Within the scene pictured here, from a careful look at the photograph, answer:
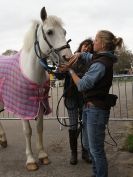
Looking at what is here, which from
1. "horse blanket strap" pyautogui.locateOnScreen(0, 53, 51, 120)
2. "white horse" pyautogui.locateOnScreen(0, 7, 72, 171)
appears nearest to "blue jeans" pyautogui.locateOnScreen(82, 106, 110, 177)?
"white horse" pyautogui.locateOnScreen(0, 7, 72, 171)

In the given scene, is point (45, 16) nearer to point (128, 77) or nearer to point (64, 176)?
point (64, 176)

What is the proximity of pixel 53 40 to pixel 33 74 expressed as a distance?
61 cm

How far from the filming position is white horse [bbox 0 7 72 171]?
5.02 m

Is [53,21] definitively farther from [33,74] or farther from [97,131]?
[97,131]

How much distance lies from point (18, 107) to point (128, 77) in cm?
350

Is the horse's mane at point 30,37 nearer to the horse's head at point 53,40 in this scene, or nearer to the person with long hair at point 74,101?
the horse's head at point 53,40

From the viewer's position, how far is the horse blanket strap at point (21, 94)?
529cm

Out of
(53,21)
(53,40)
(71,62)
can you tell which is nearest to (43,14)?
(53,21)

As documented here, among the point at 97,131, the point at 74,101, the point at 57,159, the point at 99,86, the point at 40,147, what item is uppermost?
the point at 99,86

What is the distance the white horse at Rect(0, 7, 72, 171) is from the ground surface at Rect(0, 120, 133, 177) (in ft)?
0.72

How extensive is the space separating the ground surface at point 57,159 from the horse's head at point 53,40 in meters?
1.55

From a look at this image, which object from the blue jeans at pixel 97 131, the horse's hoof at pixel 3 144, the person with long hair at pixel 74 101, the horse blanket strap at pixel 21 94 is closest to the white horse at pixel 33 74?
the horse blanket strap at pixel 21 94

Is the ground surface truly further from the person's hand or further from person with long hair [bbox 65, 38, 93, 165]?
the person's hand

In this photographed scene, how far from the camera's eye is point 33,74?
208 inches
